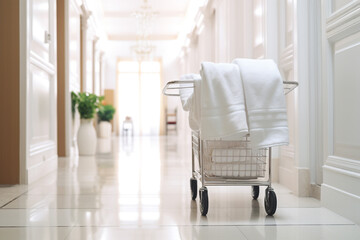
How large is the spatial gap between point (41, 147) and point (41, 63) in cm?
81

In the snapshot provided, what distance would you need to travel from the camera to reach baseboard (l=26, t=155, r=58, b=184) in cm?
340

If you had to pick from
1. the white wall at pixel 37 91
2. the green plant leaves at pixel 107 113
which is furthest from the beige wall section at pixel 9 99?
the green plant leaves at pixel 107 113

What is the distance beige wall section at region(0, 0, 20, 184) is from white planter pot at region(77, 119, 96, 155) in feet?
9.06

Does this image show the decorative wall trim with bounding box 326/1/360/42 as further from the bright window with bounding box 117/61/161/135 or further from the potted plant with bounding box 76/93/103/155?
the bright window with bounding box 117/61/161/135

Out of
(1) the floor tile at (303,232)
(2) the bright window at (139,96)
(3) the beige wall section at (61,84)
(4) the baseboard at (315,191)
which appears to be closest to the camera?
(1) the floor tile at (303,232)

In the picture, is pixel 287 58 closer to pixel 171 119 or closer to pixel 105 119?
pixel 105 119

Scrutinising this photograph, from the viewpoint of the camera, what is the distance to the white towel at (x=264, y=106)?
202cm

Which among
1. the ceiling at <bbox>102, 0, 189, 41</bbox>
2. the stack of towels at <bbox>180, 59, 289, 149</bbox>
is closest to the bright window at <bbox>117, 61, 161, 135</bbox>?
the ceiling at <bbox>102, 0, 189, 41</bbox>

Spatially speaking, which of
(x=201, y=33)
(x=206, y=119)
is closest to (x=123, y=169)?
(x=206, y=119)

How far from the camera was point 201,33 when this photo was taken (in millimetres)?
9297

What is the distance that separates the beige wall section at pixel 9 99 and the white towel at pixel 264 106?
208 cm

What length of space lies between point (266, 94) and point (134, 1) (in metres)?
9.62

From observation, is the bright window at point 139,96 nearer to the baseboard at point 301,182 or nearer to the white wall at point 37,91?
the white wall at point 37,91

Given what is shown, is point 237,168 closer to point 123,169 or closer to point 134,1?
point 123,169
